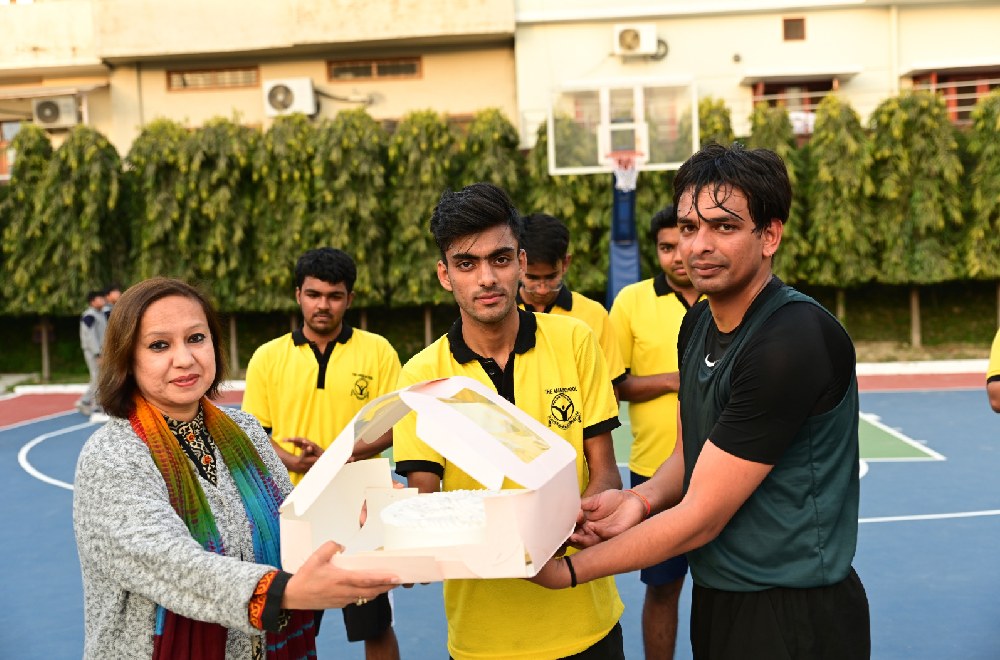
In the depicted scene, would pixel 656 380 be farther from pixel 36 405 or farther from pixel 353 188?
pixel 36 405

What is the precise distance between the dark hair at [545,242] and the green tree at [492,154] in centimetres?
1230

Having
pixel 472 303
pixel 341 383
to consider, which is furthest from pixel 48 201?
pixel 472 303

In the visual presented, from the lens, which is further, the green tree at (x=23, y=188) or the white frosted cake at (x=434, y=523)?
the green tree at (x=23, y=188)

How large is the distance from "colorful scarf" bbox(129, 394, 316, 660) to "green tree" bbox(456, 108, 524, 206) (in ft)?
47.8

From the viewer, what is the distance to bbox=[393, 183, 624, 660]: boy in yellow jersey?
2.59 metres

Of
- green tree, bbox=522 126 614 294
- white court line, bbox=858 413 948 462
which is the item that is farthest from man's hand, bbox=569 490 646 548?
green tree, bbox=522 126 614 294

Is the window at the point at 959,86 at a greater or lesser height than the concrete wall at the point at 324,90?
lesser

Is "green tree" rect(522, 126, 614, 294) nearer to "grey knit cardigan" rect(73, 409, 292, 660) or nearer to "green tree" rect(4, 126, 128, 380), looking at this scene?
"green tree" rect(4, 126, 128, 380)

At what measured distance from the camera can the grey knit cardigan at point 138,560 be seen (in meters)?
1.96

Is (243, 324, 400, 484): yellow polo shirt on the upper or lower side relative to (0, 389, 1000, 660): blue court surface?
upper

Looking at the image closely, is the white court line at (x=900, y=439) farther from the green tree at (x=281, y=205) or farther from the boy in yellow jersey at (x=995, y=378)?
the green tree at (x=281, y=205)

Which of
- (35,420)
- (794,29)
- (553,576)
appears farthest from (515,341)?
(794,29)

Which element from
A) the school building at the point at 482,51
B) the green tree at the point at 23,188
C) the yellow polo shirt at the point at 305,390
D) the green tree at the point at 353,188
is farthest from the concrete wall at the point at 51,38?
the yellow polo shirt at the point at 305,390

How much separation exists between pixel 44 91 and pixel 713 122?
48.4 feet
